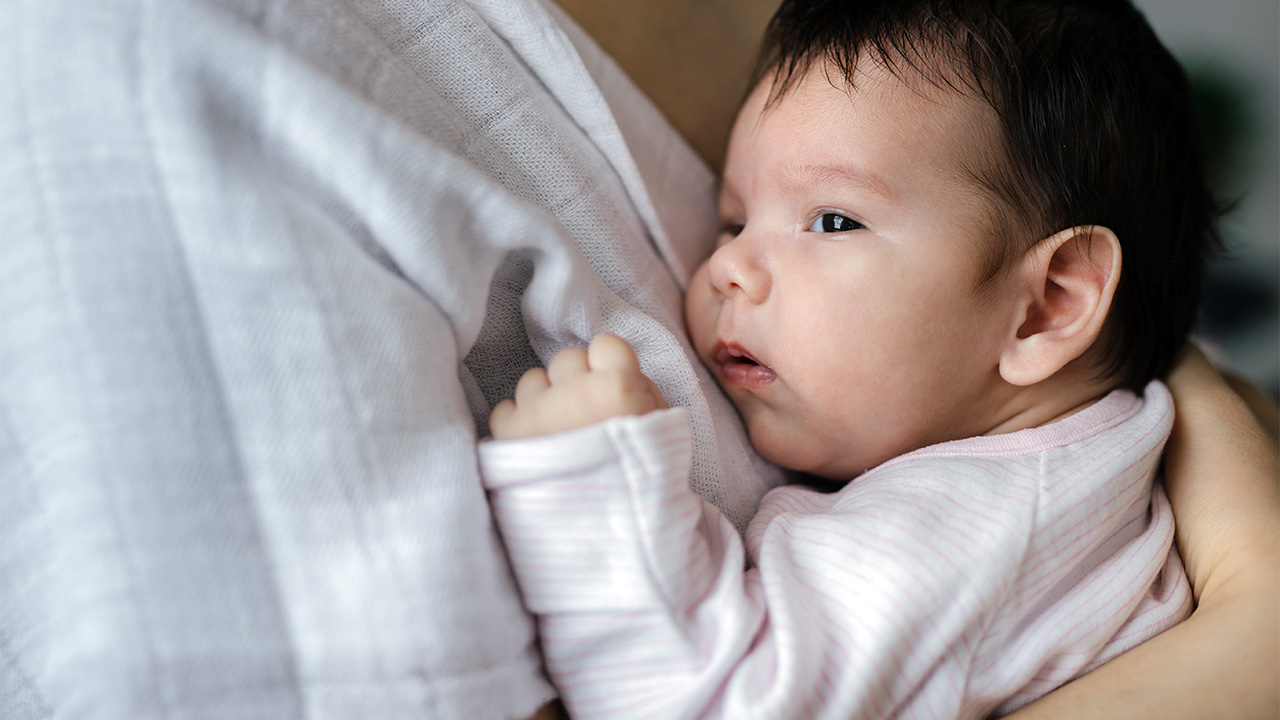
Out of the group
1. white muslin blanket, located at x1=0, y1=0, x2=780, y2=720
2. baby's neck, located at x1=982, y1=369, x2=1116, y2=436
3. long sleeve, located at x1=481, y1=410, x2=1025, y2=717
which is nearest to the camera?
white muslin blanket, located at x1=0, y1=0, x2=780, y2=720

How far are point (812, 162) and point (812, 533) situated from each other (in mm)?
423

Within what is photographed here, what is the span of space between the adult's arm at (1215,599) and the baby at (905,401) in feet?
0.12

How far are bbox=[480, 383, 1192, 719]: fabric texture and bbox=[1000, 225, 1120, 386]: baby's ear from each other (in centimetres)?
8

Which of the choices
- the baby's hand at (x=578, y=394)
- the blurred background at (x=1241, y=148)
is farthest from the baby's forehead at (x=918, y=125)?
the blurred background at (x=1241, y=148)

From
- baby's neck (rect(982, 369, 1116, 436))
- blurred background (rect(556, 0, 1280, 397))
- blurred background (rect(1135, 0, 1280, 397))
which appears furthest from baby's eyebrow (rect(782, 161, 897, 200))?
blurred background (rect(1135, 0, 1280, 397))

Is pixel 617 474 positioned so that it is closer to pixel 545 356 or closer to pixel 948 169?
pixel 545 356

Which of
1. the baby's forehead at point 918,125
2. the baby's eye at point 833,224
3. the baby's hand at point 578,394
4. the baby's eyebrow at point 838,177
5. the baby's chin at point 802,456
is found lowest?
the baby's chin at point 802,456

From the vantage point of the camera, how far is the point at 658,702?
25.6 inches

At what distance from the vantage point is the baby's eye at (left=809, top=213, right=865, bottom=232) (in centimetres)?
88

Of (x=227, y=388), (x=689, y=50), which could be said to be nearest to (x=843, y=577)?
(x=227, y=388)

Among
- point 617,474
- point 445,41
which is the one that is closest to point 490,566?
point 617,474

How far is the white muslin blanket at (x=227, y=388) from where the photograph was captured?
51cm

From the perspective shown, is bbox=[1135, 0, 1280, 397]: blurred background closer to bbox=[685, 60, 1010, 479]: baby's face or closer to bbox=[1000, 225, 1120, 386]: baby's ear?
bbox=[1000, 225, 1120, 386]: baby's ear

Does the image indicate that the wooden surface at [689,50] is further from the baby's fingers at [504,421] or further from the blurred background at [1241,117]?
the blurred background at [1241,117]
